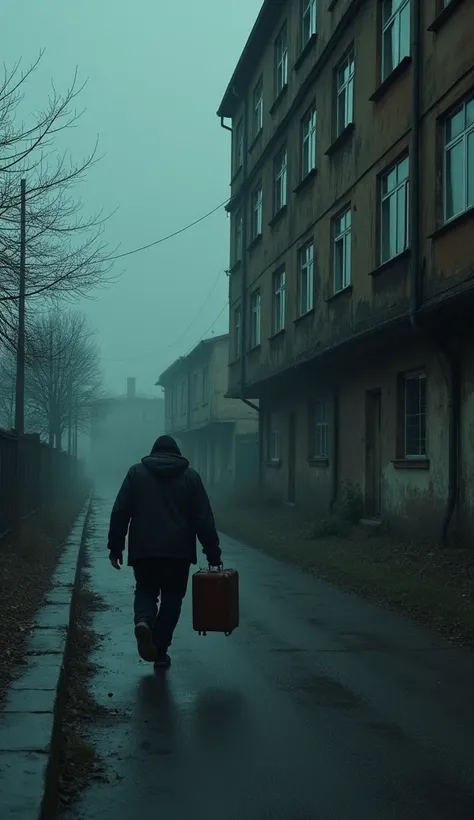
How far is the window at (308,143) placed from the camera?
2028 centimetres

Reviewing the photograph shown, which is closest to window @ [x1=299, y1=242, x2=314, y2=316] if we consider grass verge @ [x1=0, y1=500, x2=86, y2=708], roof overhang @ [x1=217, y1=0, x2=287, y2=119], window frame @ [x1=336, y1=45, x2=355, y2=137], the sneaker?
window frame @ [x1=336, y1=45, x2=355, y2=137]

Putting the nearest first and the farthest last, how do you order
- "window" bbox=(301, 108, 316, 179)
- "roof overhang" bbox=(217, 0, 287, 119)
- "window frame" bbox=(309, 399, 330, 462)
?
1. "window" bbox=(301, 108, 316, 179)
2. "window frame" bbox=(309, 399, 330, 462)
3. "roof overhang" bbox=(217, 0, 287, 119)

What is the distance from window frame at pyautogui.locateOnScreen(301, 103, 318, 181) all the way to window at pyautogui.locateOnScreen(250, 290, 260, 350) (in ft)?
20.0

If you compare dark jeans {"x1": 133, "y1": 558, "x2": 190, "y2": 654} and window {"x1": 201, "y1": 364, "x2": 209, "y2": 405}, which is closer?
dark jeans {"x1": 133, "y1": 558, "x2": 190, "y2": 654}

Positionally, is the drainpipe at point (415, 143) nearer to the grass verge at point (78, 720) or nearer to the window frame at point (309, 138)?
the window frame at point (309, 138)

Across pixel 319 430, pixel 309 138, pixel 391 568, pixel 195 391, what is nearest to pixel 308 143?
pixel 309 138

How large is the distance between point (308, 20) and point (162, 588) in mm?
17435

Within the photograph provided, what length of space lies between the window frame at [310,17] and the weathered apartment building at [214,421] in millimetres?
13862

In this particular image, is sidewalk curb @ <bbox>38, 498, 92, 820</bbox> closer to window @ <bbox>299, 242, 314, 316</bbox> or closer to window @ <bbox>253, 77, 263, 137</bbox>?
window @ <bbox>299, 242, 314, 316</bbox>

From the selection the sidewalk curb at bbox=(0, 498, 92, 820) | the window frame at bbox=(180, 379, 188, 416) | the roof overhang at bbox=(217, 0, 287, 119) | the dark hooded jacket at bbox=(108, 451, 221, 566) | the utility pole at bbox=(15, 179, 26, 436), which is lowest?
the sidewalk curb at bbox=(0, 498, 92, 820)

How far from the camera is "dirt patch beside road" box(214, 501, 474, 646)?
30.0 feet

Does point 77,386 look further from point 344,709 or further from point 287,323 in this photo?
point 344,709

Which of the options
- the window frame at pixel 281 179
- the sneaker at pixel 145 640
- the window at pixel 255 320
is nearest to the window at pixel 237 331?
the window at pixel 255 320

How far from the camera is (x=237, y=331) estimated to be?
1195 inches
